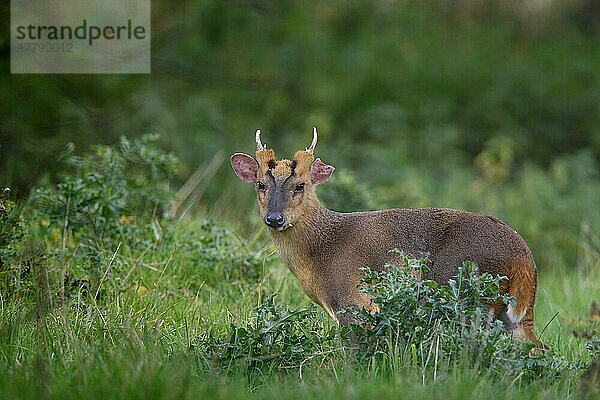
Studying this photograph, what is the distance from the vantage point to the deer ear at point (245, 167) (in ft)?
23.3

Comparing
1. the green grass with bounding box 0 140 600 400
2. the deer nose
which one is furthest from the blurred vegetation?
the deer nose

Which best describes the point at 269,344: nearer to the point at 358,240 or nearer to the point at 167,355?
the point at 167,355

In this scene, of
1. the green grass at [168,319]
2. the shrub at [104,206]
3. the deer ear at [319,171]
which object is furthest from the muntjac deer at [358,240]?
the shrub at [104,206]

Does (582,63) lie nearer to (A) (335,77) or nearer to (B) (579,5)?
(B) (579,5)

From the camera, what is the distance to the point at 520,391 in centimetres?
539

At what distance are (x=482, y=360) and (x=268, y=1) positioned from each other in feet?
27.0

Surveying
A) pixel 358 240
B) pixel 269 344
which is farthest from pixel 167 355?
pixel 358 240

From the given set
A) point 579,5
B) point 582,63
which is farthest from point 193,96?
point 579,5

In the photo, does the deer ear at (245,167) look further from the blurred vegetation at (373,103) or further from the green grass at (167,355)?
the blurred vegetation at (373,103)

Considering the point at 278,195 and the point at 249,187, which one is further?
the point at 249,187

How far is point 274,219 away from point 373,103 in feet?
32.8

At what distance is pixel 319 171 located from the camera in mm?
7094

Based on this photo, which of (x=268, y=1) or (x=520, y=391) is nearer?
(x=520, y=391)
